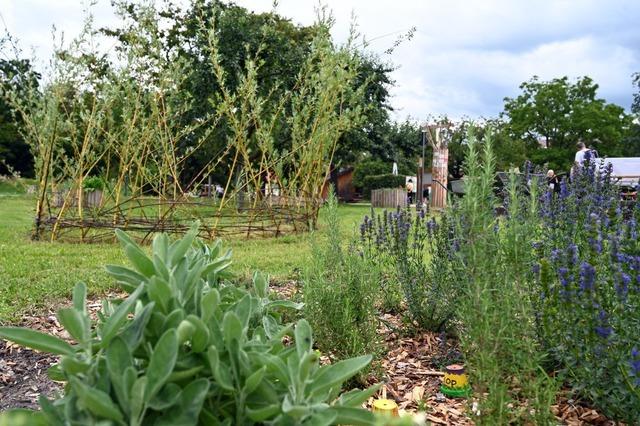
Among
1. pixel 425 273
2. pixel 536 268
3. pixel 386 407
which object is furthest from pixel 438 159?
pixel 386 407

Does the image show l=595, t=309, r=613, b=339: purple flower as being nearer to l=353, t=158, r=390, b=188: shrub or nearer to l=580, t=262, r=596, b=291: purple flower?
l=580, t=262, r=596, b=291: purple flower

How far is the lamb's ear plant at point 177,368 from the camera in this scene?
102cm

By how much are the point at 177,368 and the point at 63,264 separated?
17.2ft

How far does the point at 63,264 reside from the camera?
5859 millimetres

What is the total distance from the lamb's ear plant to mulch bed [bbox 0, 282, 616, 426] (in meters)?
0.89

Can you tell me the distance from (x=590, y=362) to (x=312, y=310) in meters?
1.24

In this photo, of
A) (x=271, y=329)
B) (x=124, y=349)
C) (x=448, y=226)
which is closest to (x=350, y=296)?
(x=448, y=226)

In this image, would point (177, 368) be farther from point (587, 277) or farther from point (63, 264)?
point (63, 264)

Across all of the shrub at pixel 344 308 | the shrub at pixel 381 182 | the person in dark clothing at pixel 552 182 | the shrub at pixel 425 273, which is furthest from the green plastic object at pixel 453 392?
the shrub at pixel 381 182

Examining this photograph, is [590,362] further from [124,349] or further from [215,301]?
[124,349]

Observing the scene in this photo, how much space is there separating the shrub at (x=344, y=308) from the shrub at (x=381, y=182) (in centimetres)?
3227

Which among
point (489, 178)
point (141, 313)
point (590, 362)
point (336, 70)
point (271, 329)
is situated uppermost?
point (336, 70)

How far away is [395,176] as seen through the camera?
35344 millimetres

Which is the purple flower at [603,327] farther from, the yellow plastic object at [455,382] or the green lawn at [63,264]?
the green lawn at [63,264]
